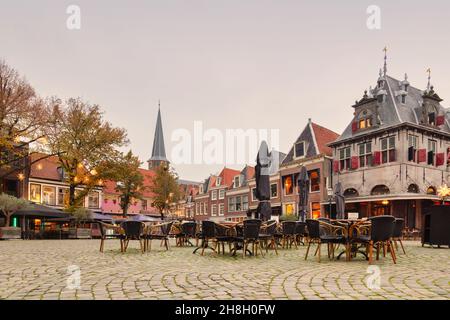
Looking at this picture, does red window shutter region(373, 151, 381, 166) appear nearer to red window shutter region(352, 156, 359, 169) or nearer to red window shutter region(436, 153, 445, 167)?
red window shutter region(352, 156, 359, 169)

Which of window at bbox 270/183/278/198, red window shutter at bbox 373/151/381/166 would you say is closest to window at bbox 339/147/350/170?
red window shutter at bbox 373/151/381/166

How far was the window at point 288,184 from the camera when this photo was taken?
3538cm

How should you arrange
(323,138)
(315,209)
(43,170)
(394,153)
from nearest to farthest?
(394,153) → (315,209) → (323,138) → (43,170)

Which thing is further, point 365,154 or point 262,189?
point 365,154

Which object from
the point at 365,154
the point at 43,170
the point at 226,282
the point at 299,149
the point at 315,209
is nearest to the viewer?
the point at 226,282

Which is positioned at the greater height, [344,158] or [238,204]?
[344,158]

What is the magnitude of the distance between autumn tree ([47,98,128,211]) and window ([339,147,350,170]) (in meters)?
18.5

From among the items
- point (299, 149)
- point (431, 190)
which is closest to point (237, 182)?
point (299, 149)

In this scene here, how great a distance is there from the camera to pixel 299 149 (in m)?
34.9

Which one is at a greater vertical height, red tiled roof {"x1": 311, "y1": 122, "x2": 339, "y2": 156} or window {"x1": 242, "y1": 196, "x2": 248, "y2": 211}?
red tiled roof {"x1": 311, "y1": 122, "x2": 339, "y2": 156}

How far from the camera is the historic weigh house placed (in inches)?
996

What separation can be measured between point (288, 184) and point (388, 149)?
38.3 ft

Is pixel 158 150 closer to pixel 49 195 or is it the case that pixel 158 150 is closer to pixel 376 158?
pixel 49 195
